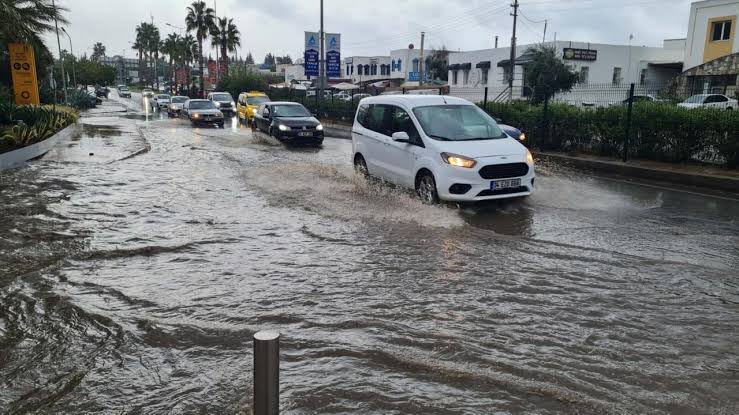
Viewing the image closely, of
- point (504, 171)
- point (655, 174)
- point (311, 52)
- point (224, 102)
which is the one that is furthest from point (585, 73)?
point (504, 171)

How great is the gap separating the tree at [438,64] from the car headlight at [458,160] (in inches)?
2355

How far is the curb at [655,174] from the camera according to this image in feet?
35.3

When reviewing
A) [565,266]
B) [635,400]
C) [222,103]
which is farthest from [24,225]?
[222,103]

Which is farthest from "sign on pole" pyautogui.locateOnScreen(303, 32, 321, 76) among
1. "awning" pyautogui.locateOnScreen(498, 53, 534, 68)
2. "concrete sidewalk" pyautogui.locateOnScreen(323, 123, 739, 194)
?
"concrete sidewalk" pyautogui.locateOnScreen(323, 123, 739, 194)

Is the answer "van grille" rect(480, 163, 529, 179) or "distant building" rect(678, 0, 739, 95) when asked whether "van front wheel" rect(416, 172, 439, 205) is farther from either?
"distant building" rect(678, 0, 739, 95)

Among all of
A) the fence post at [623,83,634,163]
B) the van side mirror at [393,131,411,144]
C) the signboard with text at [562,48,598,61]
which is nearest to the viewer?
the van side mirror at [393,131,411,144]

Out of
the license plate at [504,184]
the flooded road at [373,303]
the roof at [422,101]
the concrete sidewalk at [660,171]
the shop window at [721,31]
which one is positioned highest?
the shop window at [721,31]

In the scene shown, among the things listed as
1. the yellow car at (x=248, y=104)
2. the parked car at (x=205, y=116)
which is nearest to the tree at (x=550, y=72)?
the yellow car at (x=248, y=104)

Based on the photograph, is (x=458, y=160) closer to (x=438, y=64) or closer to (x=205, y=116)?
(x=205, y=116)

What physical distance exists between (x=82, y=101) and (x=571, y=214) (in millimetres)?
47197

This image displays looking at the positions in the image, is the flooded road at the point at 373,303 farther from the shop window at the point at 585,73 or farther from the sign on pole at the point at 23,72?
the shop window at the point at 585,73

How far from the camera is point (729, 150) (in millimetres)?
11297

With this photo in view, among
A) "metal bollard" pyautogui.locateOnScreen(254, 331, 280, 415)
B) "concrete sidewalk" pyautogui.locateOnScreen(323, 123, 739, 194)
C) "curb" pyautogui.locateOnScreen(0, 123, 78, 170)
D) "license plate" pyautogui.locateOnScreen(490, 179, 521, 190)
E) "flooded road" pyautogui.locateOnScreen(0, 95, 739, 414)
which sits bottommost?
"flooded road" pyautogui.locateOnScreen(0, 95, 739, 414)

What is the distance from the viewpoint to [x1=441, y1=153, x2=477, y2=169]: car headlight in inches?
330
